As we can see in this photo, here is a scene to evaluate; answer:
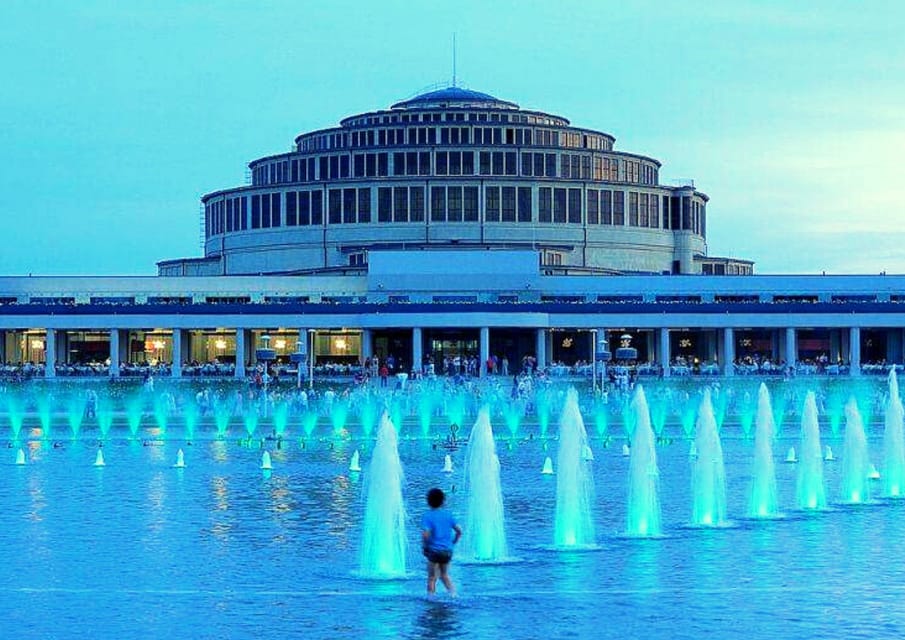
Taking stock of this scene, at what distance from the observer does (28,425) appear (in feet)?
165

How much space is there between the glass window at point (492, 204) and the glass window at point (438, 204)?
2892 millimetres

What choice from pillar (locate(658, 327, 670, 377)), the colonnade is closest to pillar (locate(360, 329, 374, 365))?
the colonnade

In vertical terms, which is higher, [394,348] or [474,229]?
[474,229]

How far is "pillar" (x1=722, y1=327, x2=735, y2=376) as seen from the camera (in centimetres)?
9345

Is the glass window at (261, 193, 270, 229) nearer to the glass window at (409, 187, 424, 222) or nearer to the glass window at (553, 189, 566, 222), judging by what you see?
the glass window at (409, 187, 424, 222)

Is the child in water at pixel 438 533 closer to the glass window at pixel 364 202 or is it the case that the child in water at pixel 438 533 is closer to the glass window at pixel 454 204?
the glass window at pixel 454 204

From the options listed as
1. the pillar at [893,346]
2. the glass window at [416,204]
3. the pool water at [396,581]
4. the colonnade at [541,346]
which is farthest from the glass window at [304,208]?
the pool water at [396,581]

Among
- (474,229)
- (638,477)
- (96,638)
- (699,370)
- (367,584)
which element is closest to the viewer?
(96,638)

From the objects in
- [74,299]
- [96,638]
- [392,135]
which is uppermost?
[392,135]

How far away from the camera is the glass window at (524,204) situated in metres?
112

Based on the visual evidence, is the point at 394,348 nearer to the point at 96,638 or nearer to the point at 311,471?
the point at 311,471

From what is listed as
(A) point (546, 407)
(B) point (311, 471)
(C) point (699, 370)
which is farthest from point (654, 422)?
(C) point (699, 370)

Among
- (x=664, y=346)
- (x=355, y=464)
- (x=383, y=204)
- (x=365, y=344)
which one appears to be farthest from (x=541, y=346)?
(x=355, y=464)

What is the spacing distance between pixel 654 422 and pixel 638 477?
24.9 metres
